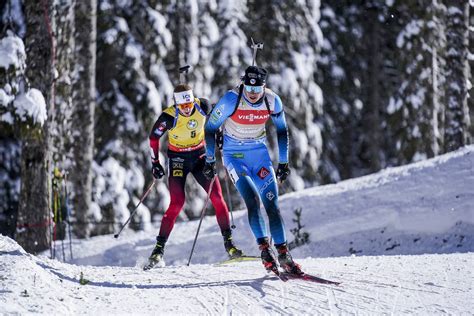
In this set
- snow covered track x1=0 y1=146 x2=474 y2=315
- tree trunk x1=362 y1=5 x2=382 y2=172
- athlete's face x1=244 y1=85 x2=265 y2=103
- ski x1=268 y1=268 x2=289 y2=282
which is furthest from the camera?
tree trunk x1=362 y1=5 x2=382 y2=172

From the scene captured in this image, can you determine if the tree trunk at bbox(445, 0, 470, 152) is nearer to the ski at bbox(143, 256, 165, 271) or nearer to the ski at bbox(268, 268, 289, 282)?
the ski at bbox(143, 256, 165, 271)

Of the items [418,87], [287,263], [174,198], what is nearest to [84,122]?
[174,198]

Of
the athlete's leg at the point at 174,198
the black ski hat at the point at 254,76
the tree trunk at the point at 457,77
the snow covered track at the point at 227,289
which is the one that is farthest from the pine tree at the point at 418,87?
the black ski hat at the point at 254,76

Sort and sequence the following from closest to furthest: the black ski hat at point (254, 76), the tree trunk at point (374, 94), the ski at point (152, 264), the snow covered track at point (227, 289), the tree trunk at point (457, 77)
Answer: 1. the snow covered track at point (227, 289)
2. the black ski hat at point (254, 76)
3. the ski at point (152, 264)
4. the tree trunk at point (457, 77)
5. the tree trunk at point (374, 94)

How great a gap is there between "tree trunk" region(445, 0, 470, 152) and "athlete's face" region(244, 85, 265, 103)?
Result: 1081 centimetres

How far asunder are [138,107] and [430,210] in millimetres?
10972

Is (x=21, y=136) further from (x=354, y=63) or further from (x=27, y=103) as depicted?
(x=354, y=63)

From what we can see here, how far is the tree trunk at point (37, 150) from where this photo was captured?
43.5 feet

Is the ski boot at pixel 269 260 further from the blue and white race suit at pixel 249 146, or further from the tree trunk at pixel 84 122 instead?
the tree trunk at pixel 84 122

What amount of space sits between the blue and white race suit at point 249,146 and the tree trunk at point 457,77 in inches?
407

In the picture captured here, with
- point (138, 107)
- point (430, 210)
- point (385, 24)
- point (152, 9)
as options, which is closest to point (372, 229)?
point (430, 210)

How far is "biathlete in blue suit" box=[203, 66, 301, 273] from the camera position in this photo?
27.7ft

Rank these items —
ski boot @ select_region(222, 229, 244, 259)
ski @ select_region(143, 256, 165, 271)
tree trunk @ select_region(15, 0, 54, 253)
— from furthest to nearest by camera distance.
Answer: tree trunk @ select_region(15, 0, 54, 253) < ski boot @ select_region(222, 229, 244, 259) < ski @ select_region(143, 256, 165, 271)

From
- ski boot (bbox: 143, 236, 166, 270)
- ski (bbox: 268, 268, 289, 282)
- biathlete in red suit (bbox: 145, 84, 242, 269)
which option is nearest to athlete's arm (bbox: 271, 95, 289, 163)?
biathlete in red suit (bbox: 145, 84, 242, 269)
